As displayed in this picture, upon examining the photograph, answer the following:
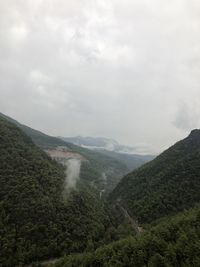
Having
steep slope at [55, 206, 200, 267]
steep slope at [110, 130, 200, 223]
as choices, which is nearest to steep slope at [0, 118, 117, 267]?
steep slope at [55, 206, 200, 267]

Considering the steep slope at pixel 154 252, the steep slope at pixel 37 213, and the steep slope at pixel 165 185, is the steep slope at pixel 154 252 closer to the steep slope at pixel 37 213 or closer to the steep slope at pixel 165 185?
the steep slope at pixel 37 213

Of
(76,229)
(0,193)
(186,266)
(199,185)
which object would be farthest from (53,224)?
(199,185)

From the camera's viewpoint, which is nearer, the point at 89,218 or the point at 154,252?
the point at 154,252

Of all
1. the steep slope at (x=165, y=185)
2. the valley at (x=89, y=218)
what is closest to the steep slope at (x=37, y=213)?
the valley at (x=89, y=218)

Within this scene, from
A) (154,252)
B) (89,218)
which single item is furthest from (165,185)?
(154,252)

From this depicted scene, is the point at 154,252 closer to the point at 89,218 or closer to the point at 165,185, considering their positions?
the point at 89,218
